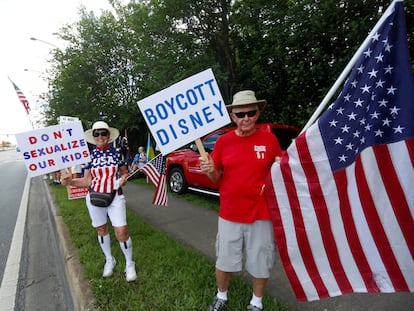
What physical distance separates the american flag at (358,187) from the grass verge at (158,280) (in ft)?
2.40

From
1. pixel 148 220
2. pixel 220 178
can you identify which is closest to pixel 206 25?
pixel 148 220

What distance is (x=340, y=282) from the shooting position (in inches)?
77.9

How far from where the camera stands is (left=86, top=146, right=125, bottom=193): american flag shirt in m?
2.79

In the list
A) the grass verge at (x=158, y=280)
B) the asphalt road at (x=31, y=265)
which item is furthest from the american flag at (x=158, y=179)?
the asphalt road at (x=31, y=265)

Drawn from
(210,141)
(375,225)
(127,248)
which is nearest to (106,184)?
(127,248)

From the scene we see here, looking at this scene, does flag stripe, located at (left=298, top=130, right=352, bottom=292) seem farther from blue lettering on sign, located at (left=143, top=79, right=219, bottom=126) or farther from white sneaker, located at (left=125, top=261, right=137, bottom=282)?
white sneaker, located at (left=125, top=261, right=137, bottom=282)

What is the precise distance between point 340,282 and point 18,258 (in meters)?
4.43

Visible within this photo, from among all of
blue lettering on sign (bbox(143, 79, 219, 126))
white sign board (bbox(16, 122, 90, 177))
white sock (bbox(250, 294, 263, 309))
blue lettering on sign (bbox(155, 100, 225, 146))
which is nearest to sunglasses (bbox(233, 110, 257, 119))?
blue lettering on sign (bbox(155, 100, 225, 146))

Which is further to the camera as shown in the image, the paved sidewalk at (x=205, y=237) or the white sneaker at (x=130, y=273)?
the white sneaker at (x=130, y=273)

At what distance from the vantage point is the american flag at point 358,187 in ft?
5.84

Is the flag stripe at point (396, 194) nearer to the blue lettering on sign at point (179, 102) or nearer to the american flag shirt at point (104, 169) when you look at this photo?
the blue lettering on sign at point (179, 102)

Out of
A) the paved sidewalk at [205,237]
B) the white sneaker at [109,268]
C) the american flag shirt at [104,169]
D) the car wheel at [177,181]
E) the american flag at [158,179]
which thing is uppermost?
the american flag shirt at [104,169]

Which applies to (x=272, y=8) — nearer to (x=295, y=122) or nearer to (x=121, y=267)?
(x=295, y=122)

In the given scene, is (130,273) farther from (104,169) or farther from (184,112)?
(184,112)
